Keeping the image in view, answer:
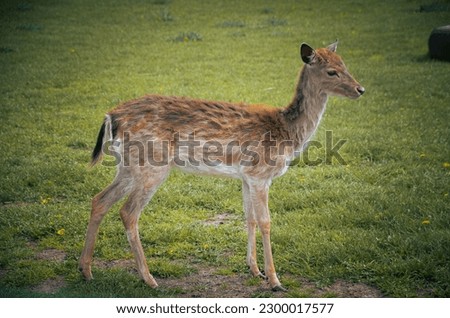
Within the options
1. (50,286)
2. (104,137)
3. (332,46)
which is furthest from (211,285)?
(332,46)

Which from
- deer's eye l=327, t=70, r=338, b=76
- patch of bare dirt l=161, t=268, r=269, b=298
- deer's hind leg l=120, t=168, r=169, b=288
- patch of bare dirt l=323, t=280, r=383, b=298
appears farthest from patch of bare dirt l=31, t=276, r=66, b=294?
deer's eye l=327, t=70, r=338, b=76

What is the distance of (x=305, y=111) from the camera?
6.33 m

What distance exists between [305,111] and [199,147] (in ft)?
3.69

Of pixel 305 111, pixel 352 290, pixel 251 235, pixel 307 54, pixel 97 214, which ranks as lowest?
pixel 352 290

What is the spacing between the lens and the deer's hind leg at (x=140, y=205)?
584 centimetres

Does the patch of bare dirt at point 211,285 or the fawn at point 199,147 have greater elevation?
the fawn at point 199,147

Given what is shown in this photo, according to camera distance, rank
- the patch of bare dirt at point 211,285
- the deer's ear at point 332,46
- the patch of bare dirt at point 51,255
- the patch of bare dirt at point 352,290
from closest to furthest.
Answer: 1. the patch of bare dirt at point 352,290
2. the patch of bare dirt at point 211,285
3. the patch of bare dirt at point 51,255
4. the deer's ear at point 332,46

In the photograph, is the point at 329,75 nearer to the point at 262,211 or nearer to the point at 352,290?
the point at 262,211

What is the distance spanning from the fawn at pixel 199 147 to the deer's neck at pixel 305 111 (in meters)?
0.01

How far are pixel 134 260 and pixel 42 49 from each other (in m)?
10.6

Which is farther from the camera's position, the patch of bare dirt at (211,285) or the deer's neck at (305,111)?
the deer's neck at (305,111)

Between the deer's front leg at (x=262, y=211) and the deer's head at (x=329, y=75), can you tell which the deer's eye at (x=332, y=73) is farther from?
the deer's front leg at (x=262, y=211)

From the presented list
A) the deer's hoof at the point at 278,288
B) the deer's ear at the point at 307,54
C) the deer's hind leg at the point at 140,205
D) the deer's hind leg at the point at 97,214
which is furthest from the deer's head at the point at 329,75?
the deer's hind leg at the point at 97,214

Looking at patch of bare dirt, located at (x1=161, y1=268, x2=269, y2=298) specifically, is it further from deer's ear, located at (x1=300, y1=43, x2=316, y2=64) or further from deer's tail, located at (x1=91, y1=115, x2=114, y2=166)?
deer's ear, located at (x1=300, y1=43, x2=316, y2=64)
